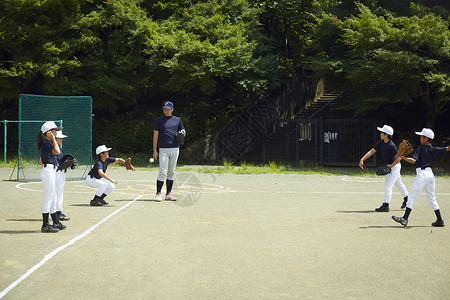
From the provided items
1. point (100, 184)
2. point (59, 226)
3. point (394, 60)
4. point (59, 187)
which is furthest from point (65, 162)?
point (394, 60)

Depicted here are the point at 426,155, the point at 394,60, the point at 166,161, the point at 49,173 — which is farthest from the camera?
the point at 394,60

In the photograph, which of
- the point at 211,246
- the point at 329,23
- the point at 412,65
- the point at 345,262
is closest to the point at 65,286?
the point at 211,246

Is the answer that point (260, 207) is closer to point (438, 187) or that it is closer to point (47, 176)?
point (47, 176)

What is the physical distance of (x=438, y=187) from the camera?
17.5m

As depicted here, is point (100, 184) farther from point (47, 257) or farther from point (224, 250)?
point (224, 250)

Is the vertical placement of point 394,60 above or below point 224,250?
above

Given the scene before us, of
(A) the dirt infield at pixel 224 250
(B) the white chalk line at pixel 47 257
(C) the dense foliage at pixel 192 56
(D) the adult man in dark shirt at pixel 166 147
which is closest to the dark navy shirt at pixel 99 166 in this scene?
(A) the dirt infield at pixel 224 250

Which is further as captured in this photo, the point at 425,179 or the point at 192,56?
the point at 192,56

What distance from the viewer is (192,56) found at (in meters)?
25.8

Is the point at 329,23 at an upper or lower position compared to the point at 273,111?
upper

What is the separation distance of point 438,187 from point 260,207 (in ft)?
24.8

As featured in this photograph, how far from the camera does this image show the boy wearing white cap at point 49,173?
909 centimetres

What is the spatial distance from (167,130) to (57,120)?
11.0 meters

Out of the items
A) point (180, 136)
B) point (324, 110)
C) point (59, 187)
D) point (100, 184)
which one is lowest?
point (100, 184)
